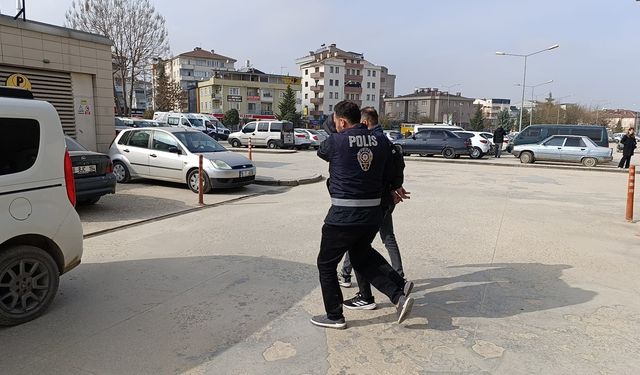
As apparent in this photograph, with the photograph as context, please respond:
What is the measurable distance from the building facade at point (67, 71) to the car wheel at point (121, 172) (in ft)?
6.97

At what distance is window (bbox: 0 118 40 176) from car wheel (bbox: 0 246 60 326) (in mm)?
679

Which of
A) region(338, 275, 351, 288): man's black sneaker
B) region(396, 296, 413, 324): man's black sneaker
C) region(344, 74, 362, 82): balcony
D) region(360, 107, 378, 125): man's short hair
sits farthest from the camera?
region(344, 74, 362, 82): balcony

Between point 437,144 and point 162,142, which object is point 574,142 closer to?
point 437,144

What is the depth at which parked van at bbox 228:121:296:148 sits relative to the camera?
94.8ft

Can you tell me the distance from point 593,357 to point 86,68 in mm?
14021

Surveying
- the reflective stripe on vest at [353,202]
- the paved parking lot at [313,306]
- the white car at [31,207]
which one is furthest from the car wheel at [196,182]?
the reflective stripe on vest at [353,202]

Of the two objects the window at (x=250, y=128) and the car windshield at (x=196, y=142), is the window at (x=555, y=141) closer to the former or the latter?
the car windshield at (x=196, y=142)

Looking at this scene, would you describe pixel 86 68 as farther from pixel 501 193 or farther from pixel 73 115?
pixel 501 193

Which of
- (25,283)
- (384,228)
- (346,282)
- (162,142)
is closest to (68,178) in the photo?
(25,283)

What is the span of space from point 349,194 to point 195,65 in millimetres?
108747

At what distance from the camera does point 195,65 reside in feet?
343

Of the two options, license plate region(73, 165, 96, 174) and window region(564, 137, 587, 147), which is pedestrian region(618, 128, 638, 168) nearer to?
window region(564, 137, 587, 147)

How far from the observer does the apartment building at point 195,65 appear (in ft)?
338

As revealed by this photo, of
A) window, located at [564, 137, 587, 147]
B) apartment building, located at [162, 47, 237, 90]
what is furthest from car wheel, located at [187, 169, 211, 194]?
apartment building, located at [162, 47, 237, 90]
